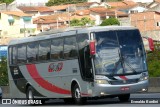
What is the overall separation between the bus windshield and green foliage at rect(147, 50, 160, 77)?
14400 millimetres

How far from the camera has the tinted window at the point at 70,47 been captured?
89.7 ft

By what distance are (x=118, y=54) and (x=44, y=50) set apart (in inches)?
184

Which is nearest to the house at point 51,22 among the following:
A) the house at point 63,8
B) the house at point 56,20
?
the house at point 56,20

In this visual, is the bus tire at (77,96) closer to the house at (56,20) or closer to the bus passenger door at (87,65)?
the bus passenger door at (87,65)

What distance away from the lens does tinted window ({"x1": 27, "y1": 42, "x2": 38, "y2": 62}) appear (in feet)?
99.7

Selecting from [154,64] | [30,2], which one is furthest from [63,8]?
[154,64]

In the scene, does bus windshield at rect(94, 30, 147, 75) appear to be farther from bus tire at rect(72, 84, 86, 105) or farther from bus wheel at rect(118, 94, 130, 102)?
bus wheel at rect(118, 94, 130, 102)

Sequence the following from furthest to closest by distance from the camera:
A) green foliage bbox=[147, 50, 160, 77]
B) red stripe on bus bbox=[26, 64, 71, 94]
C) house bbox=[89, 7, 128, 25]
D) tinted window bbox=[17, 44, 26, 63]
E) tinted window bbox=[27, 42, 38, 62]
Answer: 1. house bbox=[89, 7, 128, 25]
2. green foliage bbox=[147, 50, 160, 77]
3. tinted window bbox=[17, 44, 26, 63]
4. tinted window bbox=[27, 42, 38, 62]
5. red stripe on bus bbox=[26, 64, 71, 94]

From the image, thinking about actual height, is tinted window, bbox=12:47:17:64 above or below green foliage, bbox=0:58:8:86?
above

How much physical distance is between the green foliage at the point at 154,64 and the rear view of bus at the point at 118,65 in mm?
14475

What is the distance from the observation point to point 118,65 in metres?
25.9

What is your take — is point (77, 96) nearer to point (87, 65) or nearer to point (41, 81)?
point (87, 65)

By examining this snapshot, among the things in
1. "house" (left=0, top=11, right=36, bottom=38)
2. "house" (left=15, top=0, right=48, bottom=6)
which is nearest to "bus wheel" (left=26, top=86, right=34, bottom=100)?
"house" (left=0, top=11, right=36, bottom=38)

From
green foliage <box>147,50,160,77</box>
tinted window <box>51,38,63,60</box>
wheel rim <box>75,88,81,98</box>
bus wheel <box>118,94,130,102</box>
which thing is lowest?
green foliage <box>147,50,160,77</box>
